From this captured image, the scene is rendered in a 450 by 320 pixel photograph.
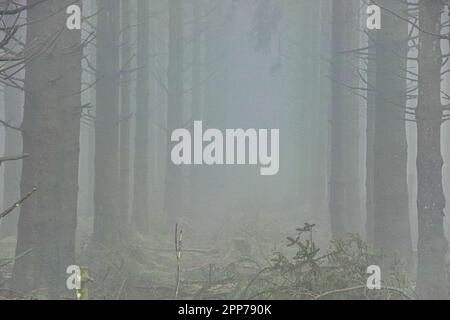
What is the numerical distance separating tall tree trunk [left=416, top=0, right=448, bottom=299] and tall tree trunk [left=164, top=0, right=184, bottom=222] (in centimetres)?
1076

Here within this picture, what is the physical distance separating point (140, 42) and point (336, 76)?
211 inches

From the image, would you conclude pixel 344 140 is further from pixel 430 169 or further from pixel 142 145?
pixel 430 169

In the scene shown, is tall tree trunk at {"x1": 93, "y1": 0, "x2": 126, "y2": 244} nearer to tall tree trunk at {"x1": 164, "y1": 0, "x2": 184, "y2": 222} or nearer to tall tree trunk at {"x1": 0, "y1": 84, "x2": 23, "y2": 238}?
tall tree trunk at {"x1": 0, "y1": 84, "x2": 23, "y2": 238}

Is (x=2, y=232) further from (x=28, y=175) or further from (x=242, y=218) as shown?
(x=28, y=175)

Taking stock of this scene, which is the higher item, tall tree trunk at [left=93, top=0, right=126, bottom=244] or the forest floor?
tall tree trunk at [left=93, top=0, right=126, bottom=244]

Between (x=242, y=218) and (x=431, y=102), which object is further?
(x=242, y=218)

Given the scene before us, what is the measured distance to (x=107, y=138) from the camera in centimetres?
1291

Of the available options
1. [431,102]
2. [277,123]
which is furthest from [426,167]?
[277,123]

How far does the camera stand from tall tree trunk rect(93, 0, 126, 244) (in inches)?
492

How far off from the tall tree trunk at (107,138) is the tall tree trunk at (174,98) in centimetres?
447

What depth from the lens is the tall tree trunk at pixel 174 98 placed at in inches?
700

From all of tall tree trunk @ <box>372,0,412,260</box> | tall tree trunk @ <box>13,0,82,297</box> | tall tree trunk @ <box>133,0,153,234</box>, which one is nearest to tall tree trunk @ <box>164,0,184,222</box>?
tall tree trunk @ <box>133,0,153,234</box>

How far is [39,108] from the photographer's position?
7711 mm

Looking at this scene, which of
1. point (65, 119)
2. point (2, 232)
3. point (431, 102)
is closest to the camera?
point (431, 102)
